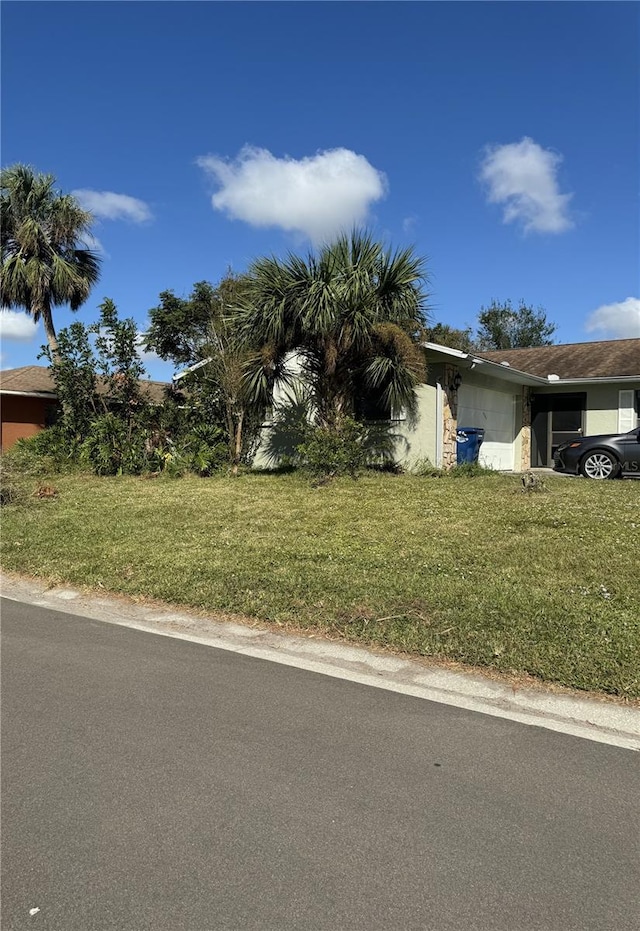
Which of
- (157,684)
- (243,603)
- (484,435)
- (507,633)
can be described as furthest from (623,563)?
(484,435)

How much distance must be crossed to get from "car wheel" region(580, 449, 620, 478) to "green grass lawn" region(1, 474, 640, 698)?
5.60ft

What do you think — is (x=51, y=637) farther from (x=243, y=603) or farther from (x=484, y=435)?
(x=484, y=435)

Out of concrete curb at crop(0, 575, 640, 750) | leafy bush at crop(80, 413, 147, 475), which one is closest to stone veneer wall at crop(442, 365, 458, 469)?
leafy bush at crop(80, 413, 147, 475)

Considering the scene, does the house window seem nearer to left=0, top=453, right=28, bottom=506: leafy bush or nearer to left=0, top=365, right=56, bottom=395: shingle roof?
left=0, top=453, right=28, bottom=506: leafy bush

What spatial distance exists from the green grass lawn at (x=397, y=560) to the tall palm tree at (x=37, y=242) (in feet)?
38.1

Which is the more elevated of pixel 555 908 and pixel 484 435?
pixel 484 435

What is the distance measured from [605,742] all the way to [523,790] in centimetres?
79

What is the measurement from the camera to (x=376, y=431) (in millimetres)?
15883

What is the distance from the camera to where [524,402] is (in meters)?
19.7

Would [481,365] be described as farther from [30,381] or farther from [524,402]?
[30,381]

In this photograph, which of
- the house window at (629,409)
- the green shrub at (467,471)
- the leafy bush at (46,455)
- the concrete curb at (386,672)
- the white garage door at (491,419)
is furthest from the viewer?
the house window at (629,409)

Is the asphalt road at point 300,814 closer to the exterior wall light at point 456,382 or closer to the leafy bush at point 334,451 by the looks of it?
the leafy bush at point 334,451

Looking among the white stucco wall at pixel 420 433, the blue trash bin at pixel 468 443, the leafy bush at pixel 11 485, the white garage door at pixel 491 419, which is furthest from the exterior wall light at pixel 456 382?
the leafy bush at pixel 11 485

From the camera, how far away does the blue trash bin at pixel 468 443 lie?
639 inches
